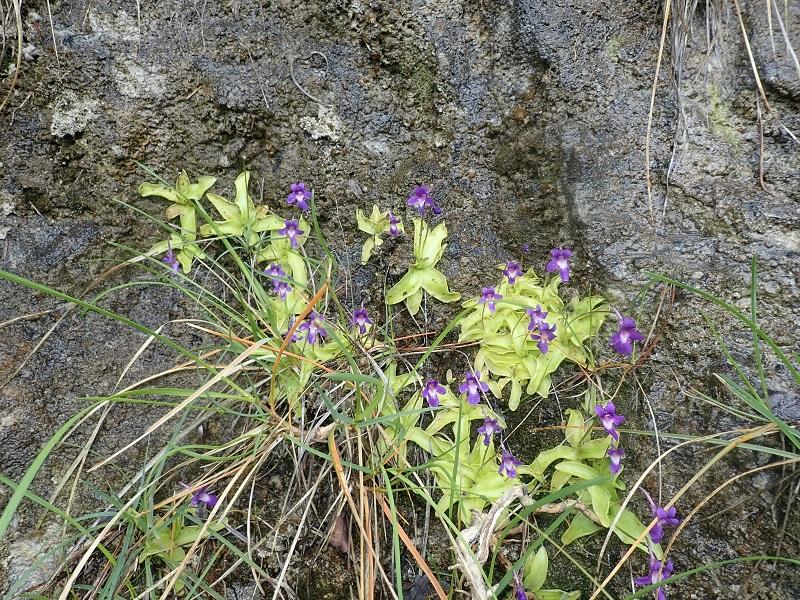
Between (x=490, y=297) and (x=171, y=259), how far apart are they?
4.02 ft

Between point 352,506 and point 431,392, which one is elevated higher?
point 431,392

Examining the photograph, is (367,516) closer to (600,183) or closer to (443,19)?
(600,183)

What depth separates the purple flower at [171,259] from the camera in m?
2.24

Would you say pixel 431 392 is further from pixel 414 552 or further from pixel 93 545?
pixel 93 545

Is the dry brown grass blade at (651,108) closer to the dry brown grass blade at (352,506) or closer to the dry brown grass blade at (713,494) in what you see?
the dry brown grass blade at (713,494)

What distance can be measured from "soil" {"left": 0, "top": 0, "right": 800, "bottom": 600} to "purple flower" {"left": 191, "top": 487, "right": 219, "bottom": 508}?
0.37m

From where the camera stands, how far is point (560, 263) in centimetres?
206

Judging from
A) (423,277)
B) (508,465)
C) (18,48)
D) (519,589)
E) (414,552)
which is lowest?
(519,589)

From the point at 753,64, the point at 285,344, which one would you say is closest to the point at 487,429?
the point at 285,344

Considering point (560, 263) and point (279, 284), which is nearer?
point (560, 263)

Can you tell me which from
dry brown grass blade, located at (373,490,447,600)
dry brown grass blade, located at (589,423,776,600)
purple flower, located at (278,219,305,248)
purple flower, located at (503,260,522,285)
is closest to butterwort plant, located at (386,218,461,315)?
purple flower, located at (503,260,522,285)

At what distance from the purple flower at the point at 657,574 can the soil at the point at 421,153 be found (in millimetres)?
81

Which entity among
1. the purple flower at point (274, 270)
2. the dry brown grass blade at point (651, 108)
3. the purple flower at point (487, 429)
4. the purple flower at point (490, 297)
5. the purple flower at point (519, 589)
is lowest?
the purple flower at point (519, 589)

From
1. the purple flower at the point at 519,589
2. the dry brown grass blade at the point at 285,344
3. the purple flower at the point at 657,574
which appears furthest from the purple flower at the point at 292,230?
the purple flower at the point at 657,574
